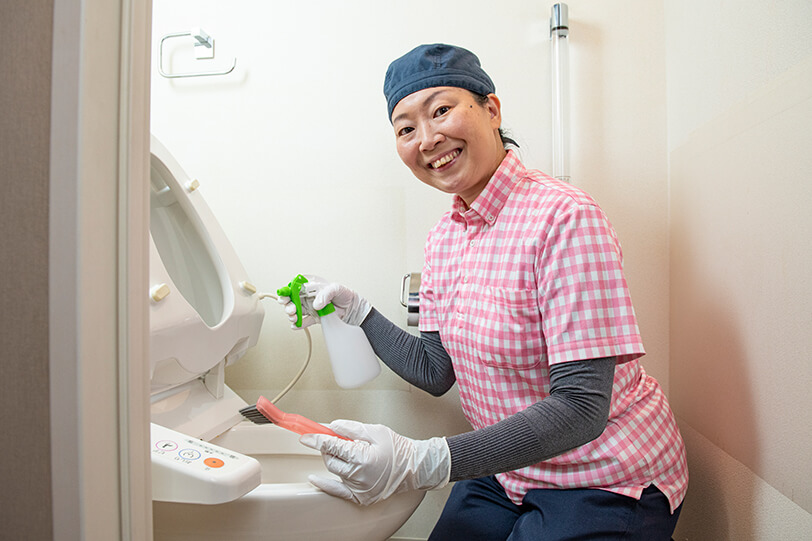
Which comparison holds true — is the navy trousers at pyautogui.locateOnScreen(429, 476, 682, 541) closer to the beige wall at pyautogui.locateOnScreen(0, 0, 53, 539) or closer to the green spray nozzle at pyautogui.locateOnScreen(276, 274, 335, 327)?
the green spray nozzle at pyautogui.locateOnScreen(276, 274, 335, 327)

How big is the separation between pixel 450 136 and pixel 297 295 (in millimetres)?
477

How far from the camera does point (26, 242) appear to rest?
16.6 inches

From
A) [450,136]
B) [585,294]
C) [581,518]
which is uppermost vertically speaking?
[450,136]

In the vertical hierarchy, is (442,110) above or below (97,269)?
above

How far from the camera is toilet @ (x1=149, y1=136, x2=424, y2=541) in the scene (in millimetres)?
721

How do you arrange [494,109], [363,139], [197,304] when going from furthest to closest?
[363,139]
[197,304]
[494,109]

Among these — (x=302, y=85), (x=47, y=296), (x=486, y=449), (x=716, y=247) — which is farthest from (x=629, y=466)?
(x=302, y=85)

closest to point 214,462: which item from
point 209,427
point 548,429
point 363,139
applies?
point 209,427

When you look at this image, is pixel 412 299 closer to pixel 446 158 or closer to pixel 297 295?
pixel 297 295

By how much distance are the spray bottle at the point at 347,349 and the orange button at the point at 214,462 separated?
1.52ft

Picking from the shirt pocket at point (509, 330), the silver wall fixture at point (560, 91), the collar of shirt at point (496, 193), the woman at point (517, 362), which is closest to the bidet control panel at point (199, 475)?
the woman at point (517, 362)

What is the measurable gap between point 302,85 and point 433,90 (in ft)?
1.81

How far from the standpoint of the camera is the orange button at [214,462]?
27.9 inches

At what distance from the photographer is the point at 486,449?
77 cm
